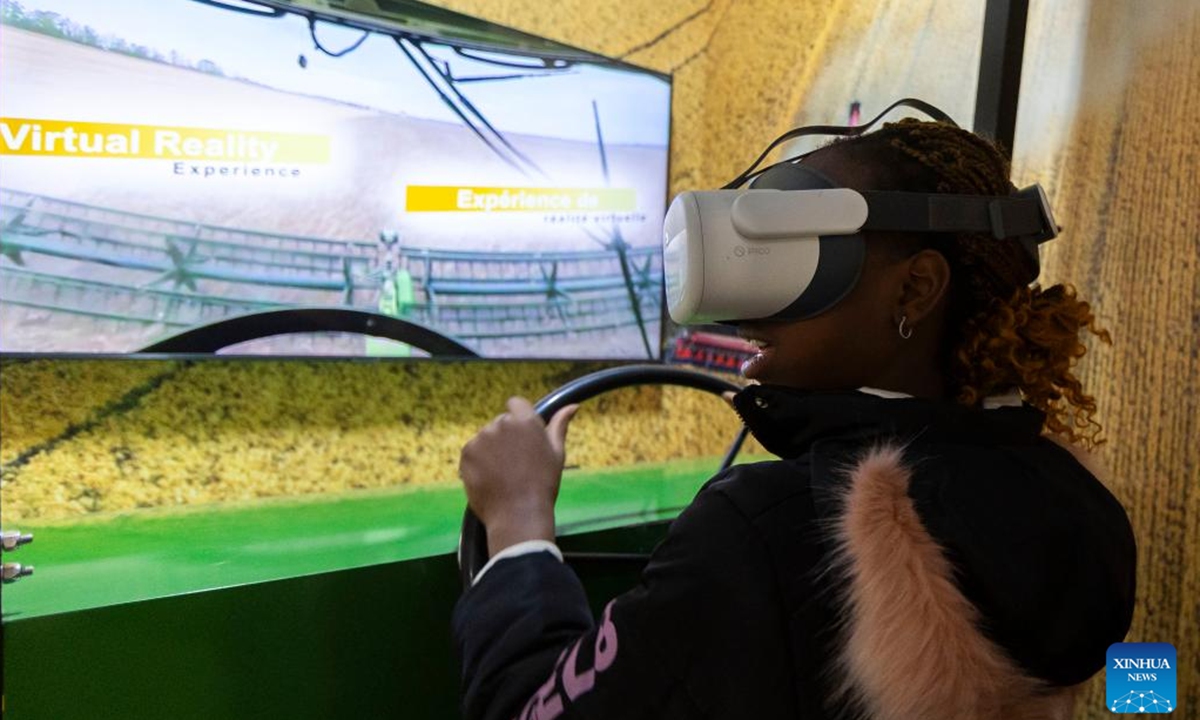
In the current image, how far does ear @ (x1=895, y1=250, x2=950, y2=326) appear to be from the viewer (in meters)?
0.71

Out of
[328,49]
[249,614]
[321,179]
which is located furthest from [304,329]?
[249,614]

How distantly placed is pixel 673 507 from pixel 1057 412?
0.57 meters

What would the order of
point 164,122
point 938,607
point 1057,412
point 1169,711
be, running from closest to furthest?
1. point 938,607
2. point 1057,412
3. point 1169,711
4. point 164,122

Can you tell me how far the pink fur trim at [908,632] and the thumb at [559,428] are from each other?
0.33m

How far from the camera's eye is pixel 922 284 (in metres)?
0.71

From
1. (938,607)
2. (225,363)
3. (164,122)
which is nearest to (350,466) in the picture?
Answer: (225,363)

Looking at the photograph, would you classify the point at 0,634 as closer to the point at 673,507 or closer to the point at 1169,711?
the point at 673,507

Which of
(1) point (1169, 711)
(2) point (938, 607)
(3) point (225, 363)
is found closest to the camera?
(2) point (938, 607)

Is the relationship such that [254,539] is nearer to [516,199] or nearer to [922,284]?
[922,284]

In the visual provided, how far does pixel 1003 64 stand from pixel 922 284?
2.81 feet

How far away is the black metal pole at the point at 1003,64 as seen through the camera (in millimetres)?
Result: 1358

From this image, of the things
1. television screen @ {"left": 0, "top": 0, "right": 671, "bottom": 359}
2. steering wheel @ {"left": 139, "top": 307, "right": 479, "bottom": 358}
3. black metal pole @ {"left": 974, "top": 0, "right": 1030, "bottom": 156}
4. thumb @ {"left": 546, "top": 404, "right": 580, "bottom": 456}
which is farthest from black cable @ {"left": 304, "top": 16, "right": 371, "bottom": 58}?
black metal pole @ {"left": 974, "top": 0, "right": 1030, "bottom": 156}

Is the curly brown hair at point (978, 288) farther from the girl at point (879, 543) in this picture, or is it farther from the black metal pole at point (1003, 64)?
the black metal pole at point (1003, 64)

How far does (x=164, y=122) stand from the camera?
53.9 inches
